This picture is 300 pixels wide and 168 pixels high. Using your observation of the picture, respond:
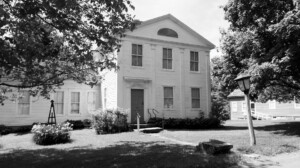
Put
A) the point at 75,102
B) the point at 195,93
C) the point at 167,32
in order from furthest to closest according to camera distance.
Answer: the point at 75,102 < the point at 195,93 < the point at 167,32

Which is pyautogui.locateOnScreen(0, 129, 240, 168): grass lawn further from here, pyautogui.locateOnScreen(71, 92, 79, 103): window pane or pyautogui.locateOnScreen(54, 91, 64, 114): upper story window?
pyautogui.locateOnScreen(71, 92, 79, 103): window pane

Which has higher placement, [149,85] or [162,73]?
[162,73]

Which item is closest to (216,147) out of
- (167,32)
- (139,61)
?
(139,61)

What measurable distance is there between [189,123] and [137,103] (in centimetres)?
394

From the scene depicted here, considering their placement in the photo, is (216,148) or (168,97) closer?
(216,148)

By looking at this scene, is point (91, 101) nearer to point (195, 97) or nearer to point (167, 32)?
point (167, 32)

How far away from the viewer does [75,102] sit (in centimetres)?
1931

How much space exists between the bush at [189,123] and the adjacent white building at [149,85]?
3.44ft

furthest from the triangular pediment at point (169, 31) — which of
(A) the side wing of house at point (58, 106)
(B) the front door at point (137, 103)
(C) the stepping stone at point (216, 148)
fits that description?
(C) the stepping stone at point (216, 148)

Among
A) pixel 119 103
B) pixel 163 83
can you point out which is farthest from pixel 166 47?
pixel 119 103

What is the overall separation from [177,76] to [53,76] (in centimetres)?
1042

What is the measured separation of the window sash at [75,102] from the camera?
1920cm

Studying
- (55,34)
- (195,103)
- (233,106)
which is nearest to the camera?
(55,34)

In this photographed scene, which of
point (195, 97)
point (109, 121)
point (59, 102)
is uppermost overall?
point (195, 97)
